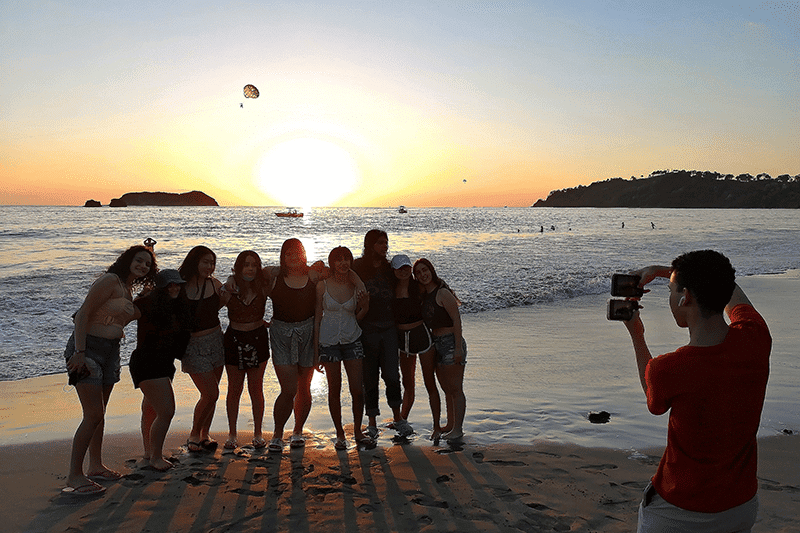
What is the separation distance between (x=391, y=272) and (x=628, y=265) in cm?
2440

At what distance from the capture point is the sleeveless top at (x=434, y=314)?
5.57 meters

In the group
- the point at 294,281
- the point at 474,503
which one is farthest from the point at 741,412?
the point at 294,281

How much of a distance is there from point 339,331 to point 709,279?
380 cm

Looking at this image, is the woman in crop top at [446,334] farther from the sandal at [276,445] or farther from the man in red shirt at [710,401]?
the man in red shirt at [710,401]

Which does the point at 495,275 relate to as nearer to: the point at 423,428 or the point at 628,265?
the point at 628,265

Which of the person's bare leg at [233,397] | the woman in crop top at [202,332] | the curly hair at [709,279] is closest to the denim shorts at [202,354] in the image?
the woman in crop top at [202,332]

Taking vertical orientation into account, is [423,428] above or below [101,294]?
below

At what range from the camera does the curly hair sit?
2039 millimetres

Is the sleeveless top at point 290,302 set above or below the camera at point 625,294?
below

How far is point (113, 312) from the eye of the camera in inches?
178

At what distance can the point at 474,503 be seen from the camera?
4.20 m

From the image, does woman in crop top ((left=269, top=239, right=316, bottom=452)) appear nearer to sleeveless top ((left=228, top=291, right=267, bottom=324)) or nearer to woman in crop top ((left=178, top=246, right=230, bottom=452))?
sleeveless top ((left=228, top=291, right=267, bottom=324))

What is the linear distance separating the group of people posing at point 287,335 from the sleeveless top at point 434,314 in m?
0.01

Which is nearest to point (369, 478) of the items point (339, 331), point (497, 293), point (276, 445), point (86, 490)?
point (276, 445)
